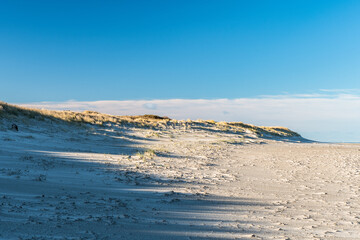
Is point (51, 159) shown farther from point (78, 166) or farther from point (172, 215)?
point (172, 215)

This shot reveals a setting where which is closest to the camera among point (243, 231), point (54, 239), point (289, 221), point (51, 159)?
point (54, 239)

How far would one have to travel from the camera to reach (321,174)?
1050 cm

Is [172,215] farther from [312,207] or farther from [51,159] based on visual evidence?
[51,159]

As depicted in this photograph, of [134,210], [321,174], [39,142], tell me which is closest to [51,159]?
[39,142]

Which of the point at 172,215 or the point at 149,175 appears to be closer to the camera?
the point at 172,215

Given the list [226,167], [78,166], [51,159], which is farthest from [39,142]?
[226,167]

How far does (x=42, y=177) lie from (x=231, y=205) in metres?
3.98

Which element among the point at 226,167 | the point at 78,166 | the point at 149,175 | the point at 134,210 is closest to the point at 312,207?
the point at 134,210

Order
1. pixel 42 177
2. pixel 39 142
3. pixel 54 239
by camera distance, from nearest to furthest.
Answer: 1. pixel 54 239
2. pixel 42 177
3. pixel 39 142

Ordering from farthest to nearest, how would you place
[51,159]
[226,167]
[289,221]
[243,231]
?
[226,167]
[51,159]
[289,221]
[243,231]

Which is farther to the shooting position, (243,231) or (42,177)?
(42,177)

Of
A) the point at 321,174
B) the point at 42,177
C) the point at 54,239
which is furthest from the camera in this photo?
the point at 321,174

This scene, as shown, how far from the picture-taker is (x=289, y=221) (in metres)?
5.15

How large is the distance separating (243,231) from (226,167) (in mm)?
6774
